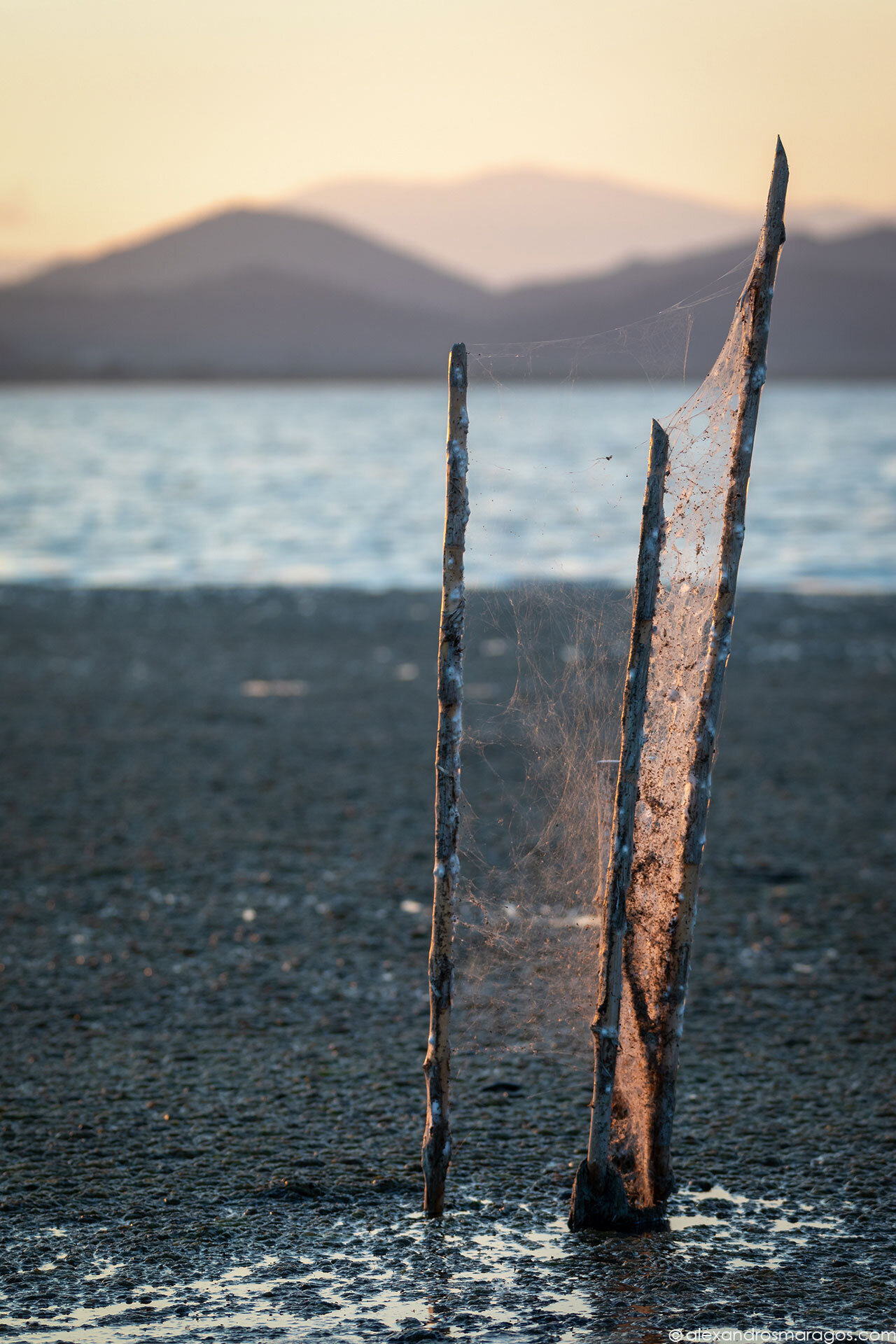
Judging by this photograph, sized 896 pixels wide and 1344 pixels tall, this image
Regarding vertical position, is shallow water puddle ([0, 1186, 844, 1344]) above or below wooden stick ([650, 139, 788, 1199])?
below

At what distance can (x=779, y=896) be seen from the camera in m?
8.10

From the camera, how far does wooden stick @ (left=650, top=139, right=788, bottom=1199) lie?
4.33m

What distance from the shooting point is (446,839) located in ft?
15.1

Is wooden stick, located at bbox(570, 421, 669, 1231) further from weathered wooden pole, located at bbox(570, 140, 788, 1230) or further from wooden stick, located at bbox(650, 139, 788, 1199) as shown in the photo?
wooden stick, located at bbox(650, 139, 788, 1199)


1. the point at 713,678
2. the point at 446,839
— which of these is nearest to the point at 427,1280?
the point at 446,839

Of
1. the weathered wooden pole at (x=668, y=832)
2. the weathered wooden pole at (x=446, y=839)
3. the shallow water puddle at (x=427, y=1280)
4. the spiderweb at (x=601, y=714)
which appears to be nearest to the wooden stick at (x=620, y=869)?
the weathered wooden pole at (x=668, y=832)

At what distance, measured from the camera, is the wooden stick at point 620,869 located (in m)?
4.45

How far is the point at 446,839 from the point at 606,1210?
146cm

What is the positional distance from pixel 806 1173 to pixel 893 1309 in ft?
3.11

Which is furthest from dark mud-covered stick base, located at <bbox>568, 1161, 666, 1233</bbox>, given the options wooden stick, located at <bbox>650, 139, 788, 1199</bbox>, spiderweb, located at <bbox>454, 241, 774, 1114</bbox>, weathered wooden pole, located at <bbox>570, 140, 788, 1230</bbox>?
spiderweb, located at <bbox>454, 241, 774, 1114</bbox>

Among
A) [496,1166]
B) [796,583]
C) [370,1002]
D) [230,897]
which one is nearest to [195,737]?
[230,897]

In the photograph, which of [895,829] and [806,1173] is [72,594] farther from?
[806,1173]

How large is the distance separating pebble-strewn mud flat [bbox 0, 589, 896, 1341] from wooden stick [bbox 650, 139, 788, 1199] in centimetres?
53

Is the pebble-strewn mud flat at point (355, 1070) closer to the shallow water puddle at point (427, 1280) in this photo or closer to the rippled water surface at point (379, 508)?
the shallow water puddle at point (427, 1280)
